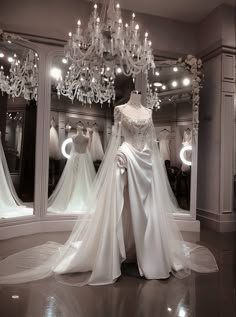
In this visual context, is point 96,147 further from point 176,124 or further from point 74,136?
point 176,124

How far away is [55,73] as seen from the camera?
163 inches

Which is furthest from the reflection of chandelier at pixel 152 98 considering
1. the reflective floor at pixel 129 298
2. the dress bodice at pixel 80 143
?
the reflective floor at pixel 129 298

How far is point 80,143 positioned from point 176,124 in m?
1.43

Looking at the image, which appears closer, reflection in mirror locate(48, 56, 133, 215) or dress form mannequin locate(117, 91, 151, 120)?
dress form mannequin locate(117, 91, 151, 120)

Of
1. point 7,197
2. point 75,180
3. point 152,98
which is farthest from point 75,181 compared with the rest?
Result: point 152,98

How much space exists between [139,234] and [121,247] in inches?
7.9

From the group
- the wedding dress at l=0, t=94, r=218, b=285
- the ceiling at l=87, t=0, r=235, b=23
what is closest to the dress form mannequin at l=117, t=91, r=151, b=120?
the wedding dress at l=0, t=94, r=218, b=285

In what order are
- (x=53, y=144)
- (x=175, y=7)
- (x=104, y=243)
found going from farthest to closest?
(x=175, y=7) < (x=53, y=144) < (x=104, y=243)

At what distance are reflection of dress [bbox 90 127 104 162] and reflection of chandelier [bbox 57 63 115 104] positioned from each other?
479 millimetres

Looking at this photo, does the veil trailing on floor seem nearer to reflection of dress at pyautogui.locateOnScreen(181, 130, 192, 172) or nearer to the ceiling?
reflection of dress at pyautogui.locateOnScreen(181, 130, 192, 172)

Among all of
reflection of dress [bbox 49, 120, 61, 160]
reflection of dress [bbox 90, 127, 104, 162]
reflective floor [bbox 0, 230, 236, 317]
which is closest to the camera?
reflective floor [bbox 0, 230, 236, 317]

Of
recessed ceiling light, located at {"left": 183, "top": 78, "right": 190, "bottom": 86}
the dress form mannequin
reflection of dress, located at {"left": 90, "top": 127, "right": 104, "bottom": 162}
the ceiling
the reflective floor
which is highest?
the ceiling

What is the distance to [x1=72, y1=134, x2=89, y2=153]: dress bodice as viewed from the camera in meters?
4.32

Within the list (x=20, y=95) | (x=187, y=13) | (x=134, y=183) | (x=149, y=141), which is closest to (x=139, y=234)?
(x=134, y=183)
